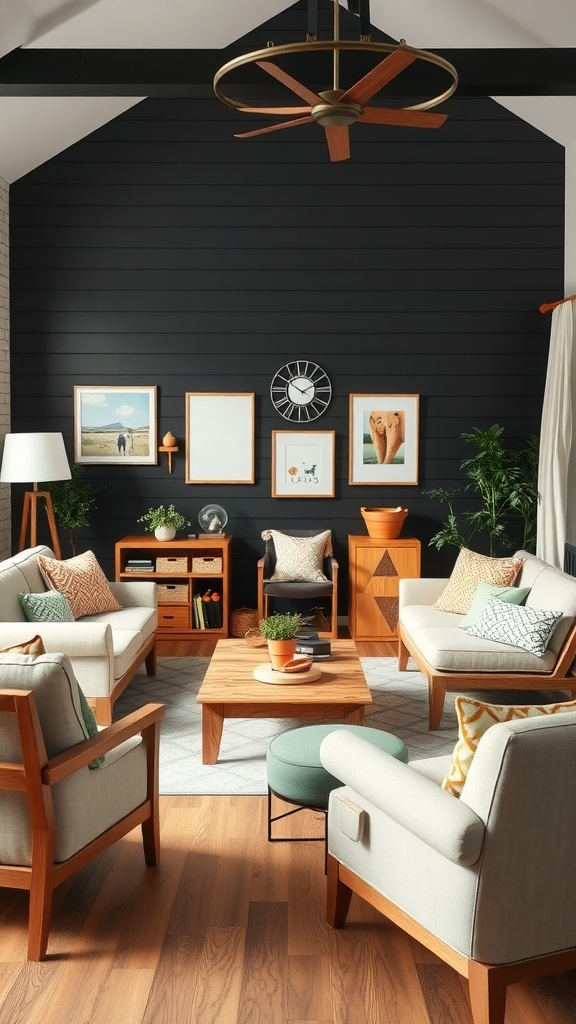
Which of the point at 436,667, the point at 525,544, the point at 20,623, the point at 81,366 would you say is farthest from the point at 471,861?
the point at 81,366

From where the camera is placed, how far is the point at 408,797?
245 cm

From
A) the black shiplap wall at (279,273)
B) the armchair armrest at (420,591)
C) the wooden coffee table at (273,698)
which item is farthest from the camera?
the black shiplap wall at (279,273)

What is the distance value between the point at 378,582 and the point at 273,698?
9.12 feet

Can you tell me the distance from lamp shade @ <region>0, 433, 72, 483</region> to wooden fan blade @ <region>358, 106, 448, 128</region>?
3.70m

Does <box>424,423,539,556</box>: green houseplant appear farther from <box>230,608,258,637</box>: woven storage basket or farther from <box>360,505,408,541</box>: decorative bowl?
<box>230,608,258,637</box>: woven storage basket

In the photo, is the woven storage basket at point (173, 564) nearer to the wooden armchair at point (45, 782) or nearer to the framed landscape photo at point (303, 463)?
the framed landscape photo at point (303, 463)

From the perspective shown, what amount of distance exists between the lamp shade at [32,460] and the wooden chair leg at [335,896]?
4.16 metres

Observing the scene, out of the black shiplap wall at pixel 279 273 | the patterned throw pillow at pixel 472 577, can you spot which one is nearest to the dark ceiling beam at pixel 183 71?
the black shiplap wall at pixel 279 273

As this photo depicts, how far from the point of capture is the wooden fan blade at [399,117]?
3.46 meters

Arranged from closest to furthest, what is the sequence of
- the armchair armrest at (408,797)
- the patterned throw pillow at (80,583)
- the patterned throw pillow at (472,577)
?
the armchair armrest at (408,797) → the patterned throw pillow at (80,583) → the patterned throw pillow at (472,577)

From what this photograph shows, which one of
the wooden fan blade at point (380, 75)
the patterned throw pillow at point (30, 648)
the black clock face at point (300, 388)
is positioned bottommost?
the patterned throw pillow at point (30, 648)

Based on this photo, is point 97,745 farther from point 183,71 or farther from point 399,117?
point 183,71

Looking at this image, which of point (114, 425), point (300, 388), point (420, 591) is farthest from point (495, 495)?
point (114, 425)

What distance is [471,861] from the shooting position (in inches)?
88.9
